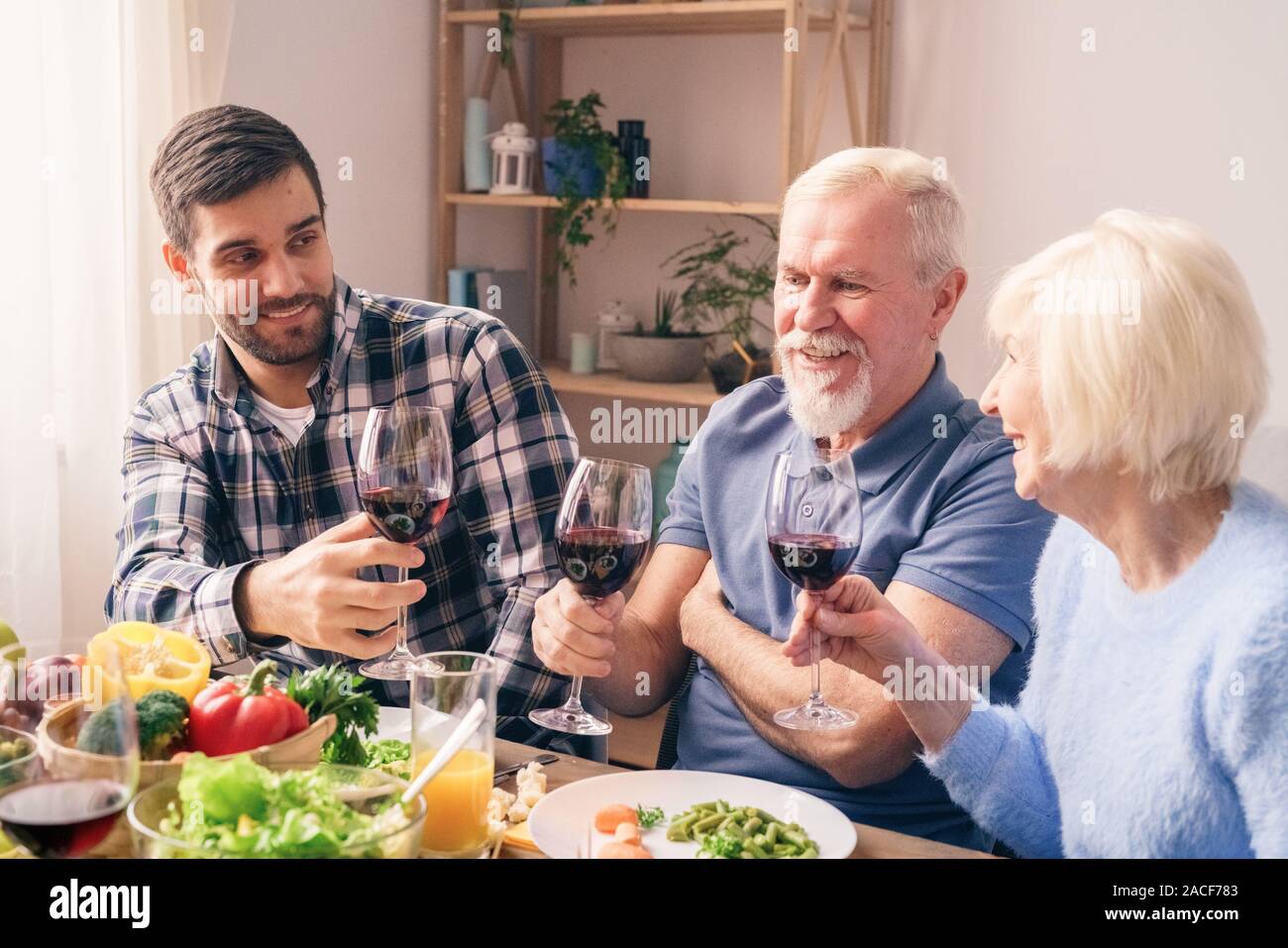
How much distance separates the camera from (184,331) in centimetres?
296

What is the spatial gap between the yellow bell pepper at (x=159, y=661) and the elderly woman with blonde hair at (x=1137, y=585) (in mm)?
600

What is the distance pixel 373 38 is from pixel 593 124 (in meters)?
0.65

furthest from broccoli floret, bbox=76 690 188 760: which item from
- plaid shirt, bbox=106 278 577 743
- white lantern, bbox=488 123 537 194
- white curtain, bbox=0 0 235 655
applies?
white lantern, bbox=488 123 537 194

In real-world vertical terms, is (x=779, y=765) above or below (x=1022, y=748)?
below

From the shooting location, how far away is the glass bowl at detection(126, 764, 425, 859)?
3.11 feet

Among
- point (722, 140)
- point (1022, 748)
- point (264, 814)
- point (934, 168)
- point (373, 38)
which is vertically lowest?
point (1022, 748)

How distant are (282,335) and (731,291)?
179 centimetres

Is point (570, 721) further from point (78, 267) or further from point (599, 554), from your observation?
point (78, 267)

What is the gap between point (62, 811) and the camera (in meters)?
0.94

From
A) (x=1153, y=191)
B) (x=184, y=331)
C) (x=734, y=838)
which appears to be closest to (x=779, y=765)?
(x=734, y=838)

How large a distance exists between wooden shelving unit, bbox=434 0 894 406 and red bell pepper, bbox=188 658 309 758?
2.17 m

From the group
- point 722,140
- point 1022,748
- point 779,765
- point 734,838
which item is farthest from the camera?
point 722,140
